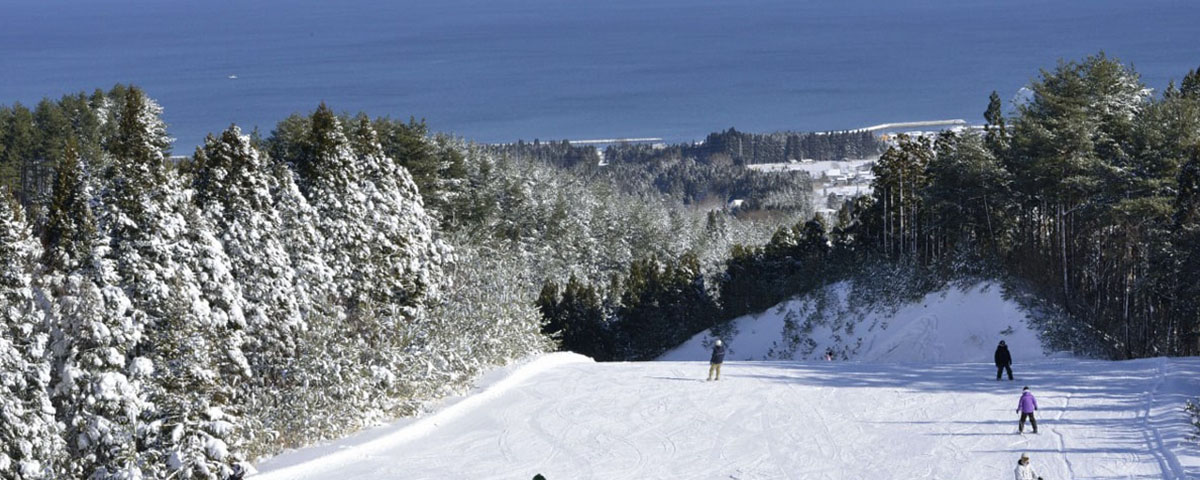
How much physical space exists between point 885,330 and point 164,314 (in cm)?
3472

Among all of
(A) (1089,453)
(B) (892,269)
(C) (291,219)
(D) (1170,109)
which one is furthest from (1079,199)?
(C) (291,219)

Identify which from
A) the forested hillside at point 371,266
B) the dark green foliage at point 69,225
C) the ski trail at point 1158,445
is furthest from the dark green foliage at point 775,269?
the dark green foliage at point 69,225

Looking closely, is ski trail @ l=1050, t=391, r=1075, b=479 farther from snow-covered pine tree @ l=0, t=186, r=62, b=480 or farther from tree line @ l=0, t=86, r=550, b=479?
snow-covered pine tree @ l=0, t=186, r=62, b=480

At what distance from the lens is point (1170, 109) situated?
136 ft

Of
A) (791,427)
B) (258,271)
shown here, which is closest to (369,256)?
(258,271)

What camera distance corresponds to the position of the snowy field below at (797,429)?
2505cm

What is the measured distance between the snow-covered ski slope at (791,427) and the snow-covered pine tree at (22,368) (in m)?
4.61

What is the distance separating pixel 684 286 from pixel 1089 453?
43.6m

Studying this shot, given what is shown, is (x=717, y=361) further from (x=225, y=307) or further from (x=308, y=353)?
(x=225, y=307)

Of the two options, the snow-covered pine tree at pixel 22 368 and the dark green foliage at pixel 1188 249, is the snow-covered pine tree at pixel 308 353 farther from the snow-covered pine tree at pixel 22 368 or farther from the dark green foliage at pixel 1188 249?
the dark green foliage at pixel 1188 249

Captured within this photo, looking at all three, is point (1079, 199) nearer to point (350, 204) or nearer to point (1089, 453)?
point (1089, 453)

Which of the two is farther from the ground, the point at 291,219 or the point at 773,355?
the point at 291,219

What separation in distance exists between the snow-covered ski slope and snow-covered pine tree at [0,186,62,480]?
461 centimetres

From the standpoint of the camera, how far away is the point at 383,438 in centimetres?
2798
